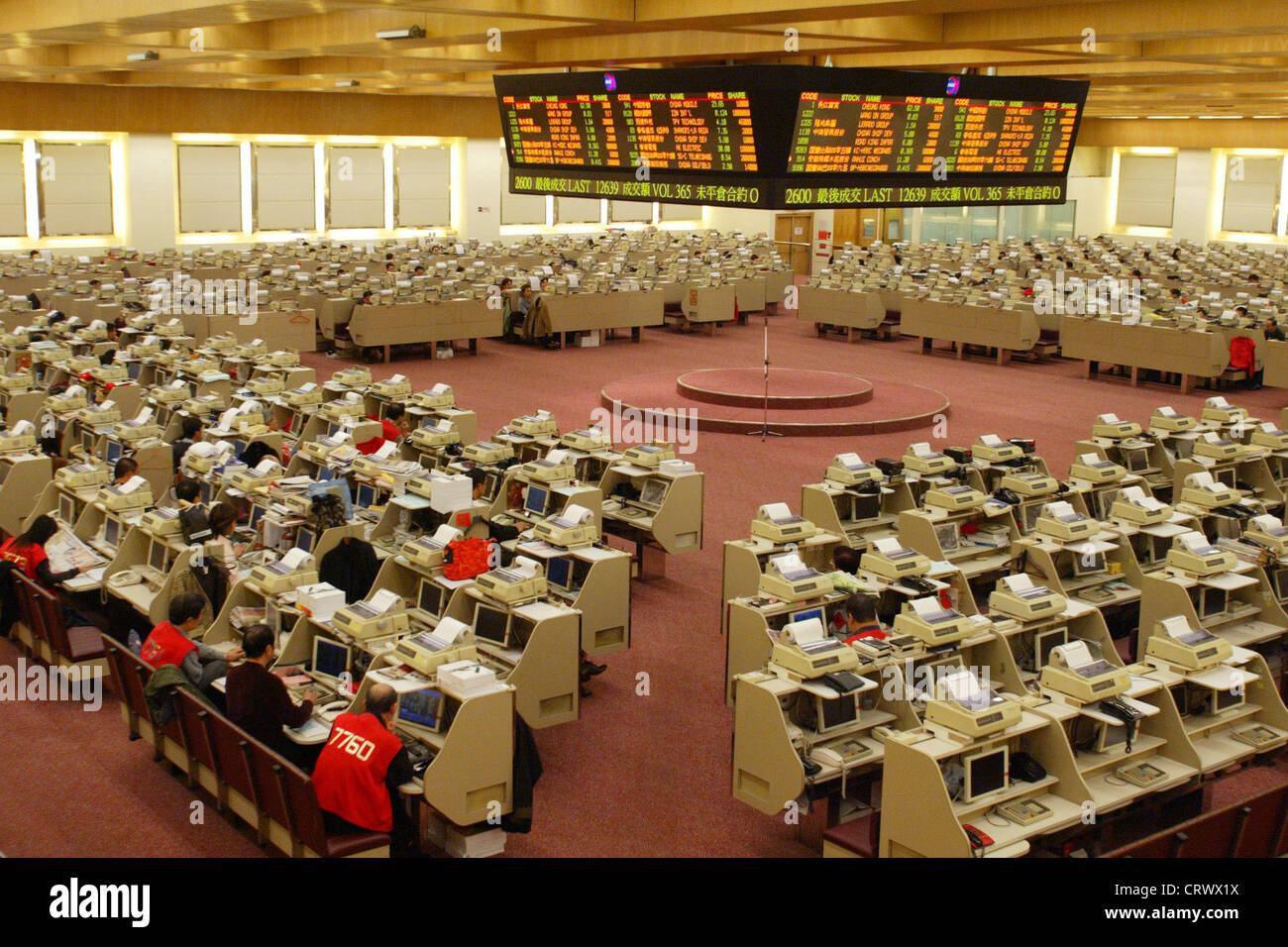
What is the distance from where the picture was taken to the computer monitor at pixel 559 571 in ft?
30.4

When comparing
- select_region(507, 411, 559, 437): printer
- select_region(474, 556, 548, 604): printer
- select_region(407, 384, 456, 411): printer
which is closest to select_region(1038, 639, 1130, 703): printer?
select_region(474, 556, 548, 604): printer

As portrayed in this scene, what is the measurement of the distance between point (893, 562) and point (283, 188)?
2926cm

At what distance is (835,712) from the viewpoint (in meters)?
7.30

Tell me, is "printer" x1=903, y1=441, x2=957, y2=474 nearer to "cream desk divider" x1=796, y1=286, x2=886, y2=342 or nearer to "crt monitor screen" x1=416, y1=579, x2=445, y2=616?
"crt monitor screen" x1=416, y1=579, x2=445, y2=616

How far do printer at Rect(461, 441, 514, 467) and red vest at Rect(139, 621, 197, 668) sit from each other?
446 centimetres

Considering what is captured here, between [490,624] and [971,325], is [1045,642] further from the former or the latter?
[971,325]

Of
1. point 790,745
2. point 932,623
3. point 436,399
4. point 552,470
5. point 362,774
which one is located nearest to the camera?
point 362,774

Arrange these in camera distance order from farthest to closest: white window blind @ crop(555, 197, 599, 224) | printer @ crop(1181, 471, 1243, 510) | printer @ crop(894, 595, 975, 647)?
white window blind @ crop(555, 197, 599, 224)
printer @ crop(1181, 471, 1243, 510)
printer @ crop(894, 595, 975, 647)

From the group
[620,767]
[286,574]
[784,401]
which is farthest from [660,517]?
[784,401]

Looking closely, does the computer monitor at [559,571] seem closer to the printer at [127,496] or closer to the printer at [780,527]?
the printer at [780,527]

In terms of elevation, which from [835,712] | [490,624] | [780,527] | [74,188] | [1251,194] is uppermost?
[1251,194]

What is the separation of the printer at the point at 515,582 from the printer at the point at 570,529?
872mm

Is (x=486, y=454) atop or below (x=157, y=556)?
atop

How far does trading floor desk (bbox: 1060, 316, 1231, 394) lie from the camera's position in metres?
19.7
